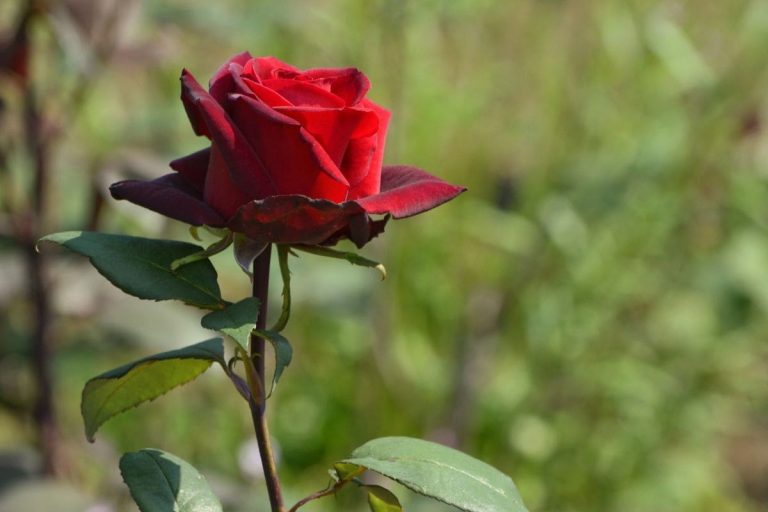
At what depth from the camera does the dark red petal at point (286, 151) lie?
47 centimetres

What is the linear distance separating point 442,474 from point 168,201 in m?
0.16

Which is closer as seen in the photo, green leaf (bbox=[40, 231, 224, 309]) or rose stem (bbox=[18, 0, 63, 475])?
green leaf (bbox=[40, 231, 224, 309])

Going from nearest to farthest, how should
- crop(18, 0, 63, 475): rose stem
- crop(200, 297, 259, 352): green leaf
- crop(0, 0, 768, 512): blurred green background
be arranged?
crop(200, 297, 259, 352): green leaf, crop(18, 0, 63, 475): rose stem, crop(0, 0, 768, 512): blurred green background

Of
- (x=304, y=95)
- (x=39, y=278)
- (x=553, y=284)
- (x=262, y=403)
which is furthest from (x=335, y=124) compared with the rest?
(x=553, y=284)

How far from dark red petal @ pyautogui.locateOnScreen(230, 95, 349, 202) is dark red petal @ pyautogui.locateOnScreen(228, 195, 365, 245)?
14mm

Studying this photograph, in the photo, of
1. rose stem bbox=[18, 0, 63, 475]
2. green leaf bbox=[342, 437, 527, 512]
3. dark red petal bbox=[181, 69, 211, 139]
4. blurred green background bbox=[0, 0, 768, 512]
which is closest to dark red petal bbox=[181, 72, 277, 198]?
dark red petal bbox=[181, 69, 211, 139]

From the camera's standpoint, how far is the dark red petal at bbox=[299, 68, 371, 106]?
0.50m

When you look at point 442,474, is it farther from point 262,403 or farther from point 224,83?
point 224,83

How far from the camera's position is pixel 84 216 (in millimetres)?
1291

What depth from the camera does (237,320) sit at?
18.6 inches

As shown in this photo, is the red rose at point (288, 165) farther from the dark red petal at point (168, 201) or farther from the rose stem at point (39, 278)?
the rose stem at point (39, 278)

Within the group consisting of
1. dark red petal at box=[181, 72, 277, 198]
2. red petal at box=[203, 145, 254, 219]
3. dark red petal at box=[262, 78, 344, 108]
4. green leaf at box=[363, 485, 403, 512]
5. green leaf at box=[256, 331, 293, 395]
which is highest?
A: dark red petal at box=[262, 78, 344, 108]

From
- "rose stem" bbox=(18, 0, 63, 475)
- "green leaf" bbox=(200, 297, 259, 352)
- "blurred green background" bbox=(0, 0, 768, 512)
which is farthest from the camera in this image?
"blurred green background" bbox=(0, 0, 768, 512)

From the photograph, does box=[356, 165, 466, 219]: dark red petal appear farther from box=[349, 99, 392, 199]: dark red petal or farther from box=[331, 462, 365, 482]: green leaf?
box=[331, 462, 365, 482]: green leaf
